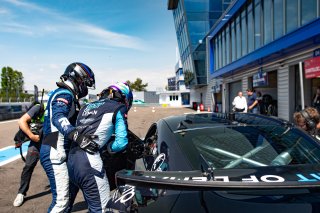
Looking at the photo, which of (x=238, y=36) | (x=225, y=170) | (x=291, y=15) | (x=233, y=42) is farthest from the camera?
(x=233, y=42)

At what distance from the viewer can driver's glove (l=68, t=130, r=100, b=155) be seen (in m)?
2.47

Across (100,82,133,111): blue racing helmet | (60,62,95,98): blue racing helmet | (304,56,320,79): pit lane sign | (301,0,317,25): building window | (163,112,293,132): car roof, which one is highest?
(301,0,317,25): building window

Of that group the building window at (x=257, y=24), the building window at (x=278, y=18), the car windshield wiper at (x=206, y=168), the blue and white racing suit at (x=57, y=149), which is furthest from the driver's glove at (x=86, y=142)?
the building window at (x=257, y=24)

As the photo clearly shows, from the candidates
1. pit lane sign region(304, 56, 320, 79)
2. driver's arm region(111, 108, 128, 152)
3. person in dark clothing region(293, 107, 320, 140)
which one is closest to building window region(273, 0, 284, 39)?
pit lane sign region(304, 56, 320, 79)

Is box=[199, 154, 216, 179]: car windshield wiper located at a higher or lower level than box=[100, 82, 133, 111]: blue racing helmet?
lower

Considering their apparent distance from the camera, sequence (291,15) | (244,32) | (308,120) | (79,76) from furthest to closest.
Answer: (244,32) → (291,15) → (308,120) → (79,76)

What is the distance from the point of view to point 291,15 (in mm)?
13008

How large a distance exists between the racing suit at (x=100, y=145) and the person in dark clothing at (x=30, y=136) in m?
1.91

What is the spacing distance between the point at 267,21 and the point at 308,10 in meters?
4.35

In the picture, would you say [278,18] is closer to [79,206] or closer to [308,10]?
[308,10]

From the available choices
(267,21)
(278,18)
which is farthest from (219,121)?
(267,21)

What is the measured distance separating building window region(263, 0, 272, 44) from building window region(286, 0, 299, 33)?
2.07m

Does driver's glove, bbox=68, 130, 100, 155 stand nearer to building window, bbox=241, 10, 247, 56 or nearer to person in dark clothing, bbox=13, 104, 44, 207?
person in dark clothing, bbox=13, 104, 44, 207

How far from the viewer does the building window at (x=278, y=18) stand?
14.1 metres
